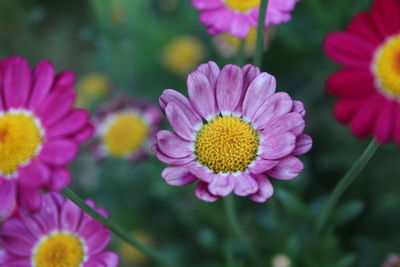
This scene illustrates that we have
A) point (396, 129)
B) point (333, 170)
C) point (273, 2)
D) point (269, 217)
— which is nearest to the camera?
point (396, 129)

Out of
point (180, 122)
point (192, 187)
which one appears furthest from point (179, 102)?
point (192, 187)

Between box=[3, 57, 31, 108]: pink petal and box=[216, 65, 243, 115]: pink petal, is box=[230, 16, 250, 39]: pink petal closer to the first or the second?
box=[216, 65, 243, 115]: pink petal

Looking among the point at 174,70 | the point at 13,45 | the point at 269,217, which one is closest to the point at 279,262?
the point at 269,217

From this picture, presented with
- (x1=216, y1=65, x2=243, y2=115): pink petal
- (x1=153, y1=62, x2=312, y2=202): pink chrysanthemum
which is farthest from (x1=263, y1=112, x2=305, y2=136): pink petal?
(x1=216, y1=65, x2=243, y2=115): pink petal

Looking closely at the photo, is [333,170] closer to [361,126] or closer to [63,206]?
[361,126]

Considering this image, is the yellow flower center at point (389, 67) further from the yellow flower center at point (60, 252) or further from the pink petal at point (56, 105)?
the yellow flower center at point (60, 252)

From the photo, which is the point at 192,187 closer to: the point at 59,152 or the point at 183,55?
the point at 183,55

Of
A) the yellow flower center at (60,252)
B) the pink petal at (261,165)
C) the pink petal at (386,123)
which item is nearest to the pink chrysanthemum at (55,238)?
the yellow flower center at (60,252)
